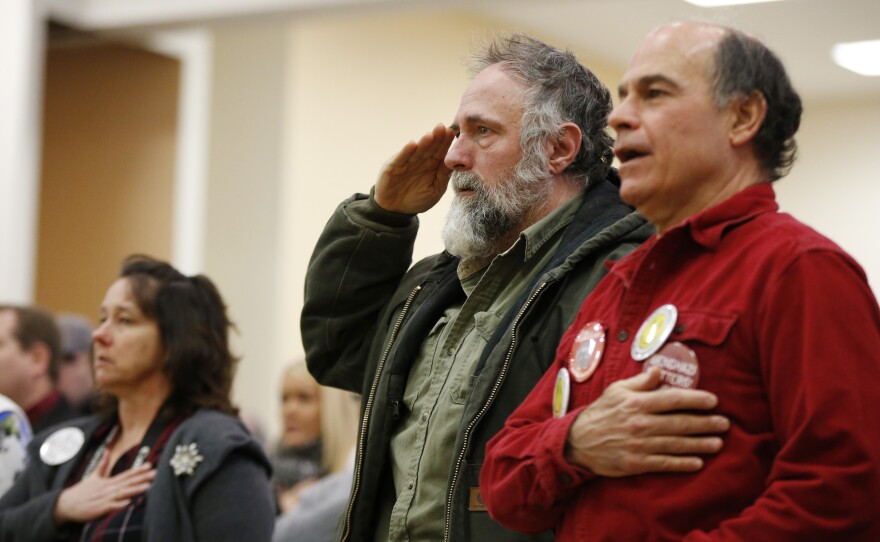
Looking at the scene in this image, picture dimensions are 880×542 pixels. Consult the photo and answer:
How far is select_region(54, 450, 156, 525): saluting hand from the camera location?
295 centimetres

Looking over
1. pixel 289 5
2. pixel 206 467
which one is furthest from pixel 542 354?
pixel 289 5

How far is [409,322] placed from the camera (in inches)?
94.7

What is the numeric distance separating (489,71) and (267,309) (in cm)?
522

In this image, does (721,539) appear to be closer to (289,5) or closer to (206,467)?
(206,467)

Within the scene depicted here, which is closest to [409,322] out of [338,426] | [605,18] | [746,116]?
[746,116]

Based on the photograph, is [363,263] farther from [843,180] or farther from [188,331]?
[843,180]

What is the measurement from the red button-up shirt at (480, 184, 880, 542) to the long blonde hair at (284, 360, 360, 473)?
2.86m

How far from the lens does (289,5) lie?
612 cm

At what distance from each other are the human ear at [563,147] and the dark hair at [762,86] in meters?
0.69

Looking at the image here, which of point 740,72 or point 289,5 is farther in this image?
point 289,5

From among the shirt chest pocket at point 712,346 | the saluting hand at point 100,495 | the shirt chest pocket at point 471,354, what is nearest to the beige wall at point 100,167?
the saluting hand at point 100,495

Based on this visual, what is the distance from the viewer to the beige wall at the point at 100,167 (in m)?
7.38

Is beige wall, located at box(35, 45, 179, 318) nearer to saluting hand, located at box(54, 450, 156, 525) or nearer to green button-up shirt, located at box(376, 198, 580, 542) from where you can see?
saluting hand, located at box(54, 450, 156, 525)

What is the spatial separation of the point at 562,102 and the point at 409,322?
0.50 m
